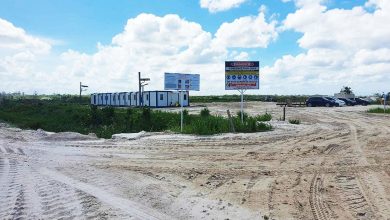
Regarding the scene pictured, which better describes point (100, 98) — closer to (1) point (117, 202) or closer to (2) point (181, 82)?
(2) point (181, 82)

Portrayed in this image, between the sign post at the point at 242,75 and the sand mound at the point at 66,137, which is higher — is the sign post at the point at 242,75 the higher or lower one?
the higher one

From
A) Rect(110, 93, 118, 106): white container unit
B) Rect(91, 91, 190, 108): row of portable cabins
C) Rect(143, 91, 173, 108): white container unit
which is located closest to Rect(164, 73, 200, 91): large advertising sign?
Rect(91, 91, 190, 108): row of portable cabins

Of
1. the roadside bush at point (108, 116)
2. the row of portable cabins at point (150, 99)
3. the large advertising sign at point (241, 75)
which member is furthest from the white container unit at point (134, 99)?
the large advertising sign at point (241, 75)

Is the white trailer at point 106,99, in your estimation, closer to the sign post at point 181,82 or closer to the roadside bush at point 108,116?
the roadside bush at point 108,116

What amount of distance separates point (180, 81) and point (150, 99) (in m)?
39.9

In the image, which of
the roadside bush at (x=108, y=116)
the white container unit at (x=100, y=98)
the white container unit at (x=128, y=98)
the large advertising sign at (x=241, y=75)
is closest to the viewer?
the large advertising sign at (x=241, y=75)

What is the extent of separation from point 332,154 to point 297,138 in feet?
14.5

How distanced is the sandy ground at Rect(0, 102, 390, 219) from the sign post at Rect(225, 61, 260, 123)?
7.08 m

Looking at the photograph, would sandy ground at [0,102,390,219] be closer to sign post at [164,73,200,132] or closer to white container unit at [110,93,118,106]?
sign post at [164,73,200,132]

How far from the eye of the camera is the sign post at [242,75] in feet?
75.0

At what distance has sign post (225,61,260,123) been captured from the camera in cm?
2286

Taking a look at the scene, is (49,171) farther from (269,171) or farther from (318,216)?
(318,216)

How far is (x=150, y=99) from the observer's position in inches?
2388

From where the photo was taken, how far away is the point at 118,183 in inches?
347
